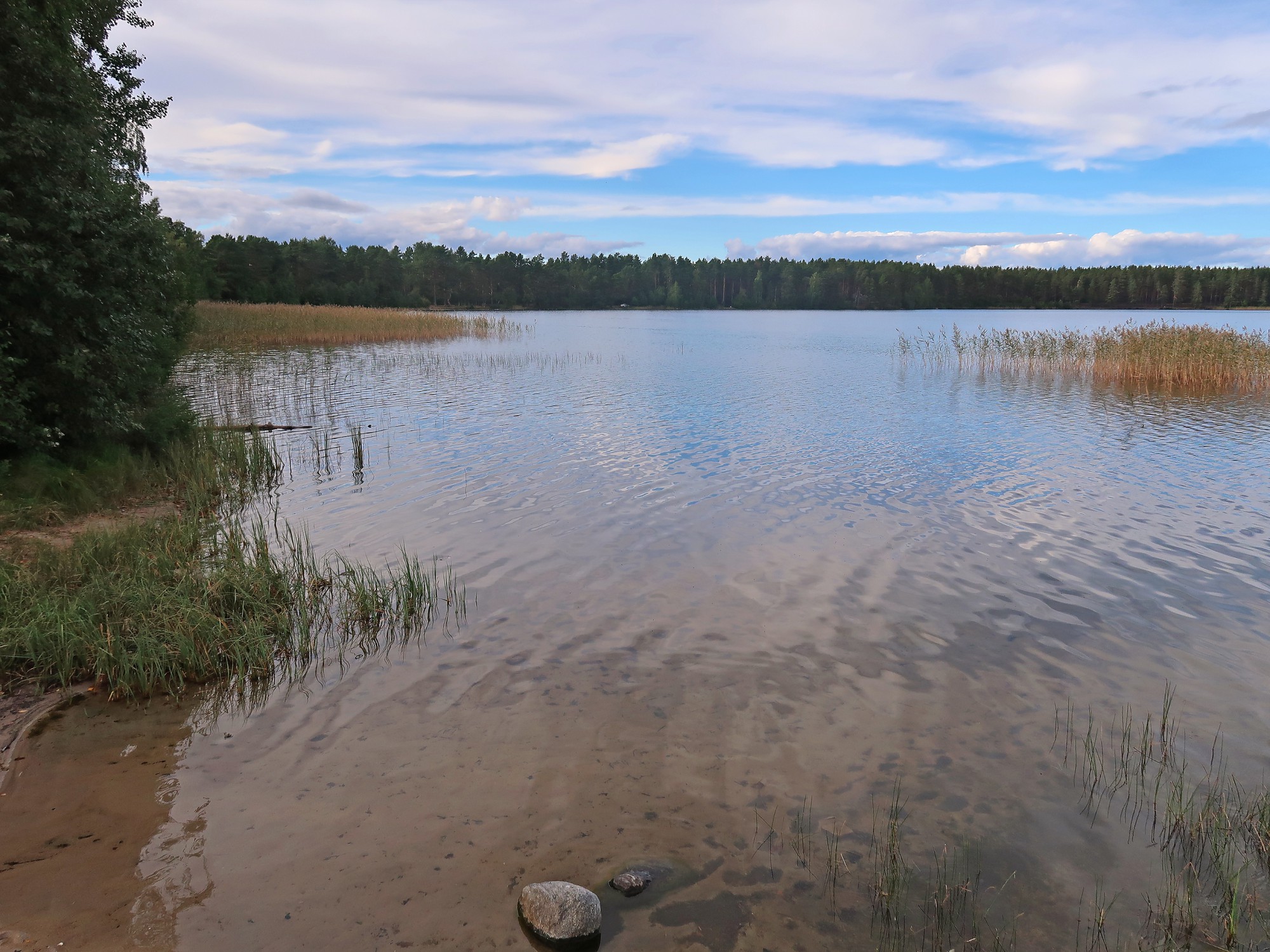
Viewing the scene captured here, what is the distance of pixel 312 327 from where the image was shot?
42.9 meters

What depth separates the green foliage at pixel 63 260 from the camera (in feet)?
35.2

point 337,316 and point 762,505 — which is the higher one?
point 337,316

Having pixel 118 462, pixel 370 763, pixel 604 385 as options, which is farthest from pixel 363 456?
pixel 604 385

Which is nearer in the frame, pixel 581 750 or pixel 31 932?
pixel 31 932

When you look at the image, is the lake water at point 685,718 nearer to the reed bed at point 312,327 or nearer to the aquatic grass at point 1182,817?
the aquatic grass at point 1182,817

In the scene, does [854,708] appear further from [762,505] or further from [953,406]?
[953,406]

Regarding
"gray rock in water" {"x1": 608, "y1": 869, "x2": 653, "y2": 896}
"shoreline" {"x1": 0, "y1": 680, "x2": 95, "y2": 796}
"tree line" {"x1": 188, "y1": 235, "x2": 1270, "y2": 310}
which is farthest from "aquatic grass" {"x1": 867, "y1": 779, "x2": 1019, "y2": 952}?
"tree line" {"x1": 188, "y1": 235, "x2": 1270, "y2": 310}

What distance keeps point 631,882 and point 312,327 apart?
43.7 m

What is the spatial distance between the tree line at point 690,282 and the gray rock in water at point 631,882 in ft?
274

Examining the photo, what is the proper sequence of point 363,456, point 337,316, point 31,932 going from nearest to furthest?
point 31,932 < point 363,456 < point 337,316

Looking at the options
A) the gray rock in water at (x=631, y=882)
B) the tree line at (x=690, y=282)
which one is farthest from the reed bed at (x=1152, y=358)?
the tree line at (x=690, y=282)

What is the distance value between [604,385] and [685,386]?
9.57 feet

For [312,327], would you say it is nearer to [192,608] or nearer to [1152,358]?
[1152,358]

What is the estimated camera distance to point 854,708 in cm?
620
